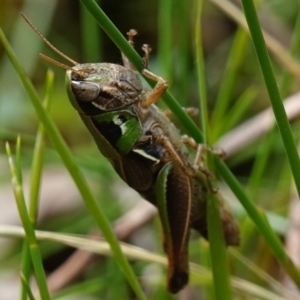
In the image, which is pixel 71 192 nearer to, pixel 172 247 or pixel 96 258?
pixel 96 258

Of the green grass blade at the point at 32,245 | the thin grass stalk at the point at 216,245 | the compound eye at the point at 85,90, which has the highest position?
the compound eye at the point at 85,90

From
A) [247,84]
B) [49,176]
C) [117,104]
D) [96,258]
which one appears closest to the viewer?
[117,104]

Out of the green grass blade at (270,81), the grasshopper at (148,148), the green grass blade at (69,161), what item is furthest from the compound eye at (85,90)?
the green grass blade at (270,81)

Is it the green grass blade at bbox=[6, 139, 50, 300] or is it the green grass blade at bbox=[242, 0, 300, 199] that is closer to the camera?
the green grass blade at bbox=[242, 0, 300, 199]

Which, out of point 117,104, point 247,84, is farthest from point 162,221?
point 247,84

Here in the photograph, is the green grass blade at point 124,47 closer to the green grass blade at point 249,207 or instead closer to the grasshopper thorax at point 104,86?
the green grass blade at point 249,207

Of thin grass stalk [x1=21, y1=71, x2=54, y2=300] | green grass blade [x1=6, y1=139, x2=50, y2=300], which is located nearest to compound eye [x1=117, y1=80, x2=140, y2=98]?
thin grass stalk [x1=21, y1=71, x2=54, y2=300]

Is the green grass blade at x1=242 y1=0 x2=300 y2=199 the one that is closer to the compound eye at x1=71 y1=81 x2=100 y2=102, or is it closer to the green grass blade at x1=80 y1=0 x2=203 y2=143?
the green grass blade at x1=80 y1=0 x2=203 y2=143

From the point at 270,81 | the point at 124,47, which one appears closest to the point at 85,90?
the point at 124,47
